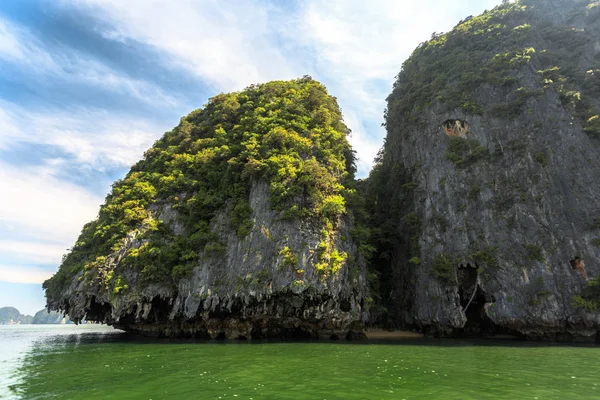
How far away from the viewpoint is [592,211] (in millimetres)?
26922

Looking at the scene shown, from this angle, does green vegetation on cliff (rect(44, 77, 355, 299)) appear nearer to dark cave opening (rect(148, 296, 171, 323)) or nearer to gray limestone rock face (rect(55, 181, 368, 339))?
gray limestone rock face (rect(55, 181, 368, 339))

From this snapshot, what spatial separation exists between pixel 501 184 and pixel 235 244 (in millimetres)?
24409

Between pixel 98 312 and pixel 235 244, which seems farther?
pixel 98 312

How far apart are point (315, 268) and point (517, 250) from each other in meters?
16.6

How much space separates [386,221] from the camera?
3712cm

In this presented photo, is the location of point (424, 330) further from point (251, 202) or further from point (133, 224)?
point (133, 224)

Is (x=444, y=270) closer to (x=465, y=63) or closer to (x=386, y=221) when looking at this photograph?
(x=386, y=221)

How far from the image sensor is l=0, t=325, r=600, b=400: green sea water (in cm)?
967

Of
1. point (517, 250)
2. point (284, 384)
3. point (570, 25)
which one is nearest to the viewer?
point (284, 384)

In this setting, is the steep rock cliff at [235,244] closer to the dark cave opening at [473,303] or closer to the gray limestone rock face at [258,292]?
the gray limestone rock face at [258,292]

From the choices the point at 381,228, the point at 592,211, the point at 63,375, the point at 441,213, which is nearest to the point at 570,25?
the point at 592,211

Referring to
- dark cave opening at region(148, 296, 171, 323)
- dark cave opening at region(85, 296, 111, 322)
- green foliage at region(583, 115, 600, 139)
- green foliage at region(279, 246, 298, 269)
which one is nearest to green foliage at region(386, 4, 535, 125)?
green foliage at region(583, 115, 600, 139)

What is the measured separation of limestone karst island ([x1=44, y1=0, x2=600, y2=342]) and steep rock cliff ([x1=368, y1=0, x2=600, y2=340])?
15 centimetres

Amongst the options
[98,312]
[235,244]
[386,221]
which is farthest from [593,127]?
[98,312]
